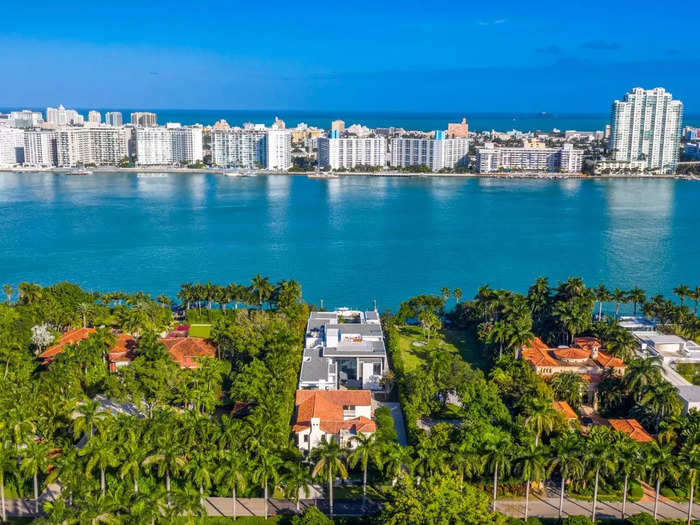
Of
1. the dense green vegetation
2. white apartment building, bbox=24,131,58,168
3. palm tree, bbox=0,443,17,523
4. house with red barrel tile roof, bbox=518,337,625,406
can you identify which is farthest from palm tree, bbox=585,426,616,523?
white apartment building, bbox=24,131,58,168

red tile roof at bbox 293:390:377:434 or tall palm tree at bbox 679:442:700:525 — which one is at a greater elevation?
tall palm tree at bbox 679:442:700:525

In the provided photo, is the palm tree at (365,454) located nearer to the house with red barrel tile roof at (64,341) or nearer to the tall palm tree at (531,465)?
the tall palm tree at (531,465)

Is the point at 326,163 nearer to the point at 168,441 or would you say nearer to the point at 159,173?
the point at 159,173

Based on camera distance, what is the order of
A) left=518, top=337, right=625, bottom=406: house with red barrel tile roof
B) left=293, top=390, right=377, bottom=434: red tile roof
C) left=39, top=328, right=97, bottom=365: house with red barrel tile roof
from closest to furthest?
left=293, top=390, right=377, bottom=434: red tile roof < left=518, top=337, right=625, bottom=406: house with red barrel tile roof < left=39, top=328, right=97, bottom=365: house with red barrel tile roof

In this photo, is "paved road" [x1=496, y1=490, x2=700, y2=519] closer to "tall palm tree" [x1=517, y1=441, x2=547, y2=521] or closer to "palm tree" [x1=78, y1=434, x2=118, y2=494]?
"tall palm tree" [x1=517, y1=441, x2=547, y2=521]

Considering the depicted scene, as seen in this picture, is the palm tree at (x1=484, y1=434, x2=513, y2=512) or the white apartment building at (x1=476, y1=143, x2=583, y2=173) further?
the white apartment building at (x1=476, y1=143, x2=583, y2=173)

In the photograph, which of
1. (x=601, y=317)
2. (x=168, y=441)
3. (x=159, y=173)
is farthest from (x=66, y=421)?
(x=159, y=173)

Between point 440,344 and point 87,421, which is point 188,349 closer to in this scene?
point 87,421
